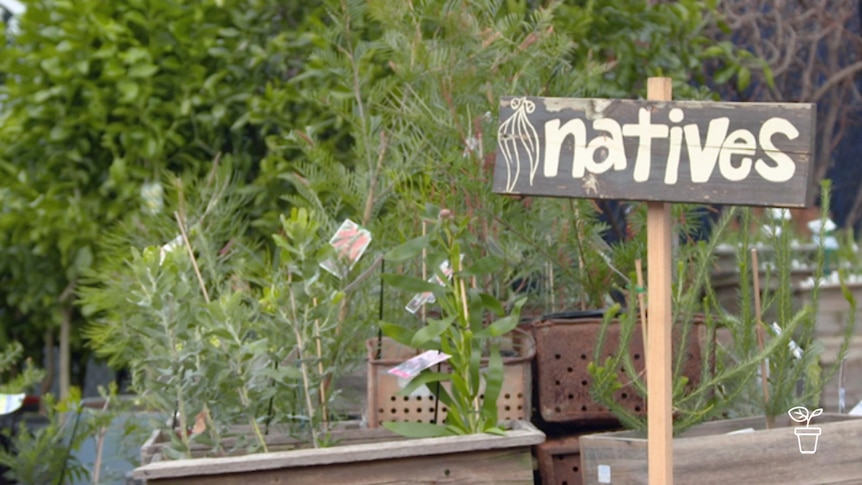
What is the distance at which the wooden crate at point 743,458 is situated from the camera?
6.76 ft

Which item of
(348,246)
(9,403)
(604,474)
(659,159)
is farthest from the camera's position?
(9,403)

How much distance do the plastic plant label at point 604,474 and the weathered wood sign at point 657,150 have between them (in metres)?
0.53

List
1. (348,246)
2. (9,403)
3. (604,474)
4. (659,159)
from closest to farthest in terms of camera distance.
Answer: (659,159), (604,474), (348,246), (9,403)

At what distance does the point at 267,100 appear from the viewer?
3457mm

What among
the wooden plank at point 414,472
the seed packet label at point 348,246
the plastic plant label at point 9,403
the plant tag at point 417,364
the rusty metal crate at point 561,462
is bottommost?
the rusty metal crate at point 561,462

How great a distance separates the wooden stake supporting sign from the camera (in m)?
1.81

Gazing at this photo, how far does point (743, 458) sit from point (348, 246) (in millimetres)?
844

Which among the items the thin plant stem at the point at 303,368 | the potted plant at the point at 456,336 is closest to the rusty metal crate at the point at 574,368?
the potted plant at the point at 456,336

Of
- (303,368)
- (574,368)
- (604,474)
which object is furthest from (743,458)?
(303,368)

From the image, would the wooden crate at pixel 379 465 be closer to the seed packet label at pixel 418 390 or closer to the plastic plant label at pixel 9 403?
the seed packet label at pixel 418 390

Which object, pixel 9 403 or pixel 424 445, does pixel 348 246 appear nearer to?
pixel 424 445

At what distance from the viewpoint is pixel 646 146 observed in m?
1.90

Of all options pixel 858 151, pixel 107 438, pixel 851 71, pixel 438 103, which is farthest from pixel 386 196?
pixel 858 151

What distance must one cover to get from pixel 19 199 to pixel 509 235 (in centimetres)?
175
